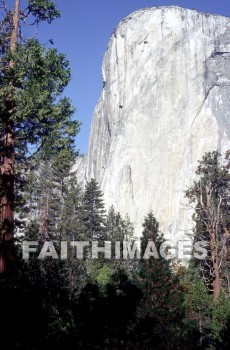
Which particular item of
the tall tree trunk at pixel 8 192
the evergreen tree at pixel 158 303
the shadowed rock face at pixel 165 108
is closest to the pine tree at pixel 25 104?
the tall tree trunk at pixel 8 192

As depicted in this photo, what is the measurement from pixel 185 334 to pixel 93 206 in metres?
39.3

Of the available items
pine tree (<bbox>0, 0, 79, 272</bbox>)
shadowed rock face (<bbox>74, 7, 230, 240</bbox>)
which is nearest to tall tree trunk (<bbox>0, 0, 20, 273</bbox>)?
pine tree (<bbox>0, 0, 79, 272</bbox>)

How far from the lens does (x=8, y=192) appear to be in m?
12.2

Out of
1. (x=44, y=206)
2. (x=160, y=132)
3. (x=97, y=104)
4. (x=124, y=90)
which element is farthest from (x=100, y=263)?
(x=97, y=104)

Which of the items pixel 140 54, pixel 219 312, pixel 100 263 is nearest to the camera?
pixel 219 312

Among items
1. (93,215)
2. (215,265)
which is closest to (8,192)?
(215,265)

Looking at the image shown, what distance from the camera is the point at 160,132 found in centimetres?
7712

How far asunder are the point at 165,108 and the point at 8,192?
2695 inches

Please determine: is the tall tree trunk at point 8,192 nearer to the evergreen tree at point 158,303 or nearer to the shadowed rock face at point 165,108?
the evergreen tree at point 158,303

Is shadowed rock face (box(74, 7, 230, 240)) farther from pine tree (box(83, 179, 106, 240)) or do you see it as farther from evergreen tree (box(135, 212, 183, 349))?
evergreen tree (box(135, 212, 183, 349))

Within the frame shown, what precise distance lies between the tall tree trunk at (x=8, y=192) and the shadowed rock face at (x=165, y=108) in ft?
183

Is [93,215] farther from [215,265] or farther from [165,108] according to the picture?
[165,108]

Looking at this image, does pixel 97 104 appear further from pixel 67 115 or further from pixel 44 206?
pixel 67 115

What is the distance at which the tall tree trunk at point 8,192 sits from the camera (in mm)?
11602
